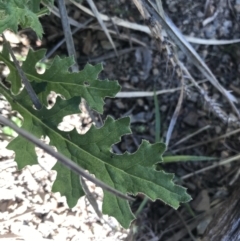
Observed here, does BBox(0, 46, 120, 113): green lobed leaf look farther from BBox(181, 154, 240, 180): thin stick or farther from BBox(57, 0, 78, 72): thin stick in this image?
BBox(181, 154, 240, 180): thin stick

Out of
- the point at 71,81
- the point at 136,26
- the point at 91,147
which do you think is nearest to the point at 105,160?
the point at 91,147

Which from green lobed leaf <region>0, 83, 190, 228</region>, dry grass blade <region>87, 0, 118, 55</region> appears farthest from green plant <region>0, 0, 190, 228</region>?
dry grass blade <region>87, 0, 118, 55</region>

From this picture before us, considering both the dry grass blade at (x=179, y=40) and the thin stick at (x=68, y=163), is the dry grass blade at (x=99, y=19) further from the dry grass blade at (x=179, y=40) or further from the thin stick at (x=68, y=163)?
the thin stick at (x=68, y=163)

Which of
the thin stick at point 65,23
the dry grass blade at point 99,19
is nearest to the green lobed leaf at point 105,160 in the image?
the thin stick at point 65,23

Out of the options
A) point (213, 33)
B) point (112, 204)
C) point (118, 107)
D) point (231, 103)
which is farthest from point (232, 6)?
point (112, 204)

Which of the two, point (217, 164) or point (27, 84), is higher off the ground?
point (27, 84)

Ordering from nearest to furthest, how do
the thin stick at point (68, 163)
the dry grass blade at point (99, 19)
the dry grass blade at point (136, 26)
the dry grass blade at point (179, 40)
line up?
1. the thin stick at point (68, 163)
2. the dry grass blade at point (179, 40)
3. the dry grass blade at point (99, 19)
4. the dry grass blade at point (136, 26)

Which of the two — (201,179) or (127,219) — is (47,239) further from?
(201,179)

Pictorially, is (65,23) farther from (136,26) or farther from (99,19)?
(136,26)
